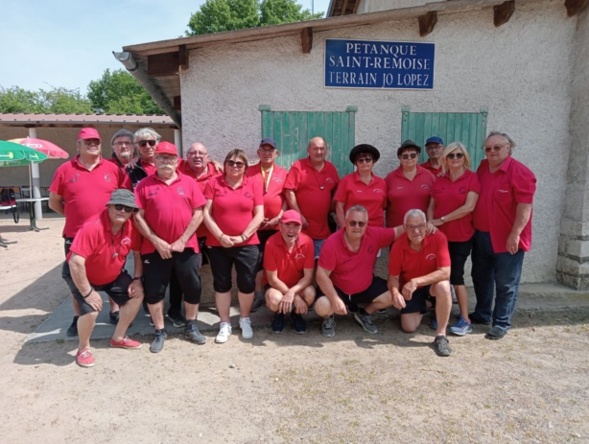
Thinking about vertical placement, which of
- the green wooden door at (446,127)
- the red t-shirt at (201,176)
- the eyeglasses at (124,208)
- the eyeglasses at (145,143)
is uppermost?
the green wooden door at (446,127)

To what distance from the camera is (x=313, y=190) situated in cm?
423

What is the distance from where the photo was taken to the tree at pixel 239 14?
103 feet

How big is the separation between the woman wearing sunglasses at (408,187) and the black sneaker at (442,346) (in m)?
1.16

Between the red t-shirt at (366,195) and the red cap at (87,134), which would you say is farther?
the red t-shirt at (366,195)

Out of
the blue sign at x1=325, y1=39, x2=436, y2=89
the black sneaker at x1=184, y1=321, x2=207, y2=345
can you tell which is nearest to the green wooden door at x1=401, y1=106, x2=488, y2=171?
the blue sign at x1=325, y1=39, x2=436, y2=89

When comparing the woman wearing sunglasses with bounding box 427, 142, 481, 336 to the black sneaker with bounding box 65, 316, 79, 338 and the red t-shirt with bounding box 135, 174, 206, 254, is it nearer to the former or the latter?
the red t-shirt with bounding box 135, 174, 206, 254

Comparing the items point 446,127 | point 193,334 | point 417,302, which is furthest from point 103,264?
point 446,127

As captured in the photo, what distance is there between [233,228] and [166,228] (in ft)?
1.94

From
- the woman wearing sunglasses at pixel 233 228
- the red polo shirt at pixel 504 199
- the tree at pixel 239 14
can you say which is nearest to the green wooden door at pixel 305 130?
the woman wearing sunglasses at pixel 233 228

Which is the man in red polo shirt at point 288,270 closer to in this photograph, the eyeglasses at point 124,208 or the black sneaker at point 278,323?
the black sneaker at point 278,323

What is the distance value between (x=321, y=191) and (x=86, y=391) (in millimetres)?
2674

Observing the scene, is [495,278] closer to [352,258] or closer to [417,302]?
[417,302]

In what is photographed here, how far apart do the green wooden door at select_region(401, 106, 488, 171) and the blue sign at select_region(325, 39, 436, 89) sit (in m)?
0.36

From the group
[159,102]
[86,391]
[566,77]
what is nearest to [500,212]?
[566,77]
